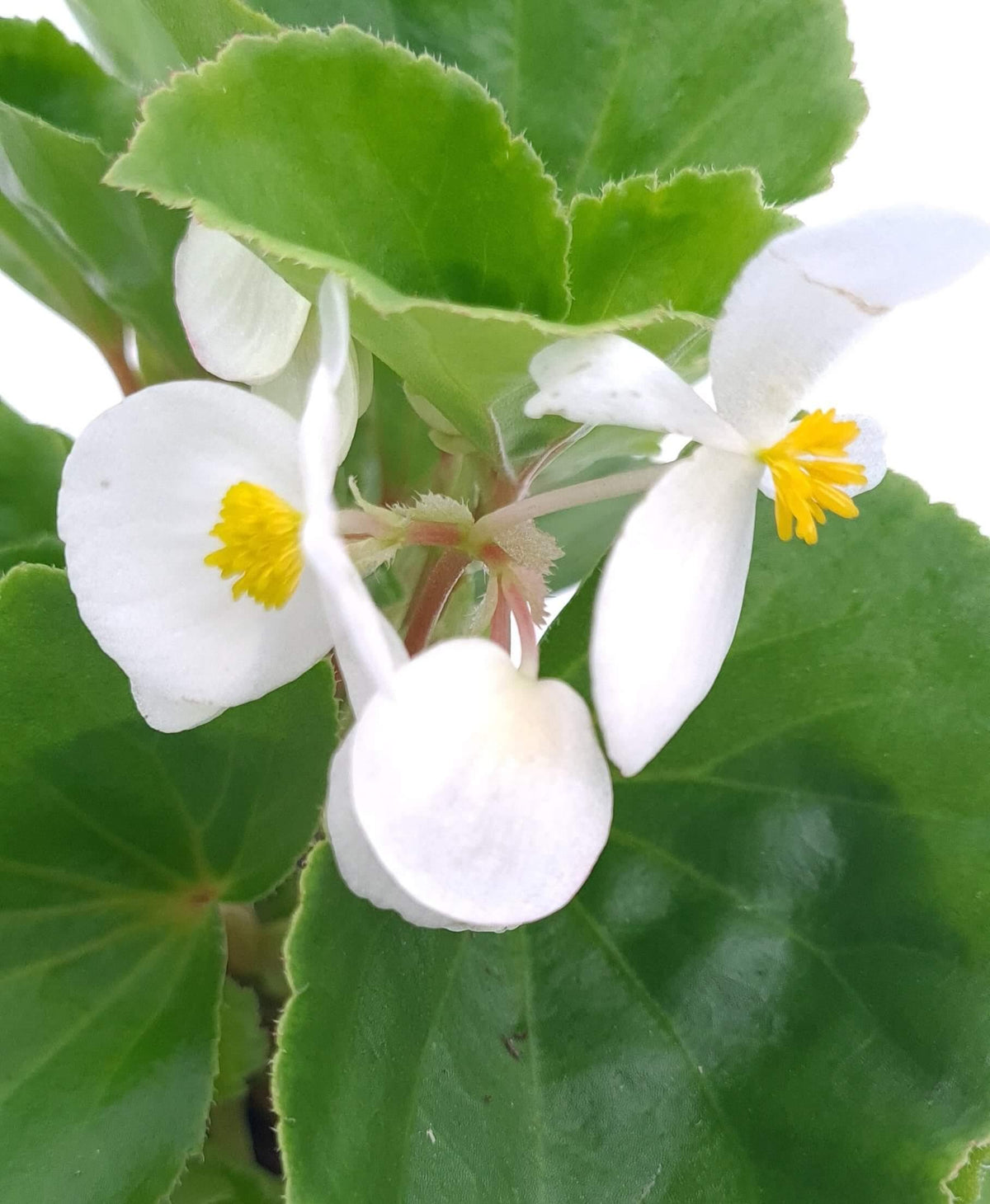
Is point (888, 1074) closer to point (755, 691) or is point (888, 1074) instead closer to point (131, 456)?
point (755, 691)

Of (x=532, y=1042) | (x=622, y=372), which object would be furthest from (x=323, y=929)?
(x=622, y=372)

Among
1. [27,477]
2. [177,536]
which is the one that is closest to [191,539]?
[177,536]

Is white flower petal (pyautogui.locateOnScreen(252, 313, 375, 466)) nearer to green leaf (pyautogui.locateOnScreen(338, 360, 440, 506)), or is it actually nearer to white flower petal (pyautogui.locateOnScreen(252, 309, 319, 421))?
white flower petal (pyautogui.locateOnScreen(252, 309, 319, 421))

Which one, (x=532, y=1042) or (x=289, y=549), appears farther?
(x=532, y=1042)

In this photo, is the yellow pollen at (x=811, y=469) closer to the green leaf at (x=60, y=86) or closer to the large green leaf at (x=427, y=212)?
the large green leaf at (x=427, y=212)

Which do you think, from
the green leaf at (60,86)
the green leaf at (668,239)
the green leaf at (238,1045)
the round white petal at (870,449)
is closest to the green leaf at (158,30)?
the green leaf at (60,86)

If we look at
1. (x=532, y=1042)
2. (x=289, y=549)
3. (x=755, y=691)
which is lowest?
(x=532, y=1042)

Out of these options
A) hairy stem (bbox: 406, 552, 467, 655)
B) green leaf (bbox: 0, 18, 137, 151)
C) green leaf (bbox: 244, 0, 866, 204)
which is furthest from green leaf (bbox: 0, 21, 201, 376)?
hairy stem (bbox: 406, 552, 467, 655)
